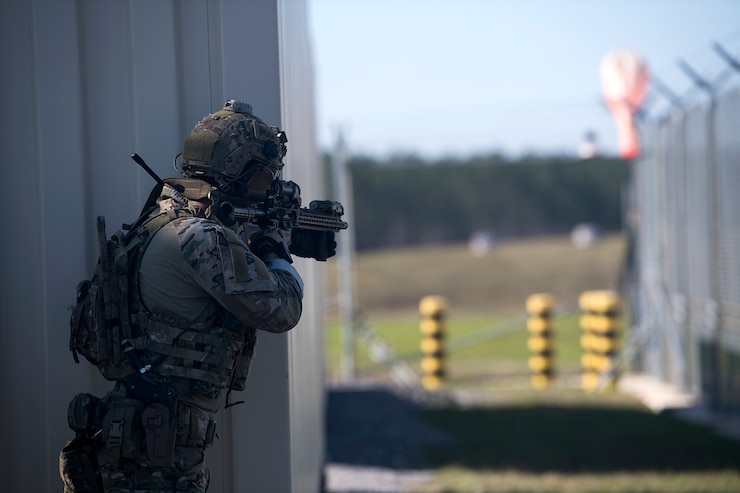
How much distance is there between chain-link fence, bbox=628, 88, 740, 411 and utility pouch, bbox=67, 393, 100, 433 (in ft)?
22.0

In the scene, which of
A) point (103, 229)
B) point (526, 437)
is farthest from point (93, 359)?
point (526, 437)

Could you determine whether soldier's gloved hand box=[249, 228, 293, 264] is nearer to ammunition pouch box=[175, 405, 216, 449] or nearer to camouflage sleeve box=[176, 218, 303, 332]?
camouflage sleeve box=[176, 218, 303, 332]

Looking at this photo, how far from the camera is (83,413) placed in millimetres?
2852

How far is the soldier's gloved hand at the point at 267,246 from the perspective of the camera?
9.96 ft

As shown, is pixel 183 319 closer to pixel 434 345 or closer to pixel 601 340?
pixel 434 345

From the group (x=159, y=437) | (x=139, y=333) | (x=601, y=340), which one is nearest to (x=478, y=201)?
(x=601, y=340)

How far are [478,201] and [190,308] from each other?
24753 mm

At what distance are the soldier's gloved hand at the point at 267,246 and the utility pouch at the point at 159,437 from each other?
62 cm

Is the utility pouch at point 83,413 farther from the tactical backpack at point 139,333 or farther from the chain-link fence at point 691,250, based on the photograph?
the chain-link fence at point 691,250

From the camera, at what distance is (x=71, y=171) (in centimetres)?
350

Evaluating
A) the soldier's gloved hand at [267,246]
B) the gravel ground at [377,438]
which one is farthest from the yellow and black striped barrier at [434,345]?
the soldier's gloved hand at [267,246]

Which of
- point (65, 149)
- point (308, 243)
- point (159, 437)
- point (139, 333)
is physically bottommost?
point (159, 437)

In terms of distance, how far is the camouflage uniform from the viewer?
9.04ft

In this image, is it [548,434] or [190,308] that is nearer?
[190,308]
